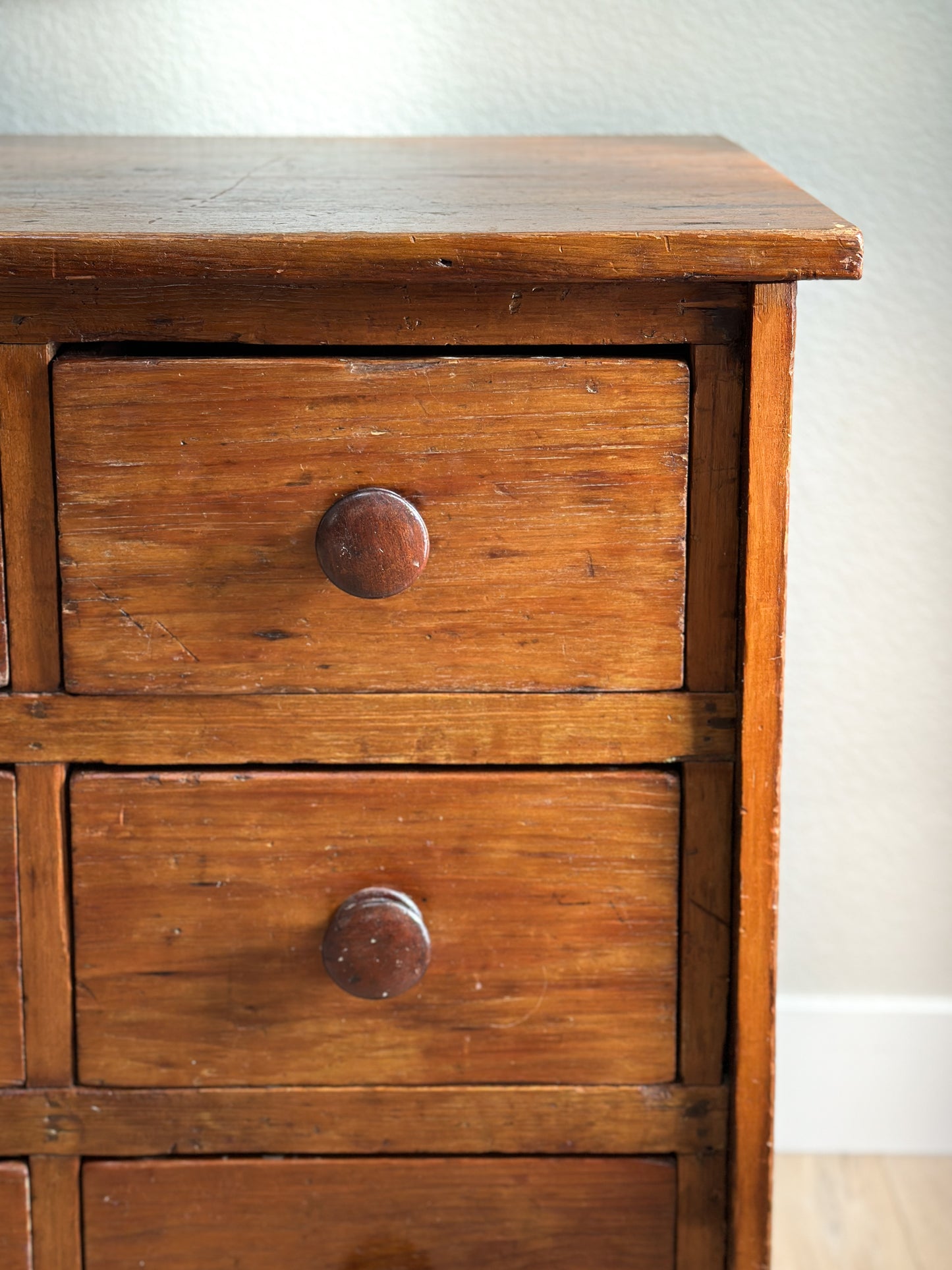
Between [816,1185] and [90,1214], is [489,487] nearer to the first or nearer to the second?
[90,1214]

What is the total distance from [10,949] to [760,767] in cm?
38

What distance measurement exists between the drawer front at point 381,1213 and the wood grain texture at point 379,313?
1.35 feet

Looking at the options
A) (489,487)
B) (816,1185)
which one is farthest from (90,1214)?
(816,1185)

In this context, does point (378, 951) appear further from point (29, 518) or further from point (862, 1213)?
point (862, 1213)

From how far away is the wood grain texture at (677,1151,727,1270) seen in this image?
2.16 feet

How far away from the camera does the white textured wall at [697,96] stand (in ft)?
3.42

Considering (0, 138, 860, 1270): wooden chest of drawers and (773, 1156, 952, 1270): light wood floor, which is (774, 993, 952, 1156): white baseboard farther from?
(0, 138, 860, 1270): wooden chest of drawers

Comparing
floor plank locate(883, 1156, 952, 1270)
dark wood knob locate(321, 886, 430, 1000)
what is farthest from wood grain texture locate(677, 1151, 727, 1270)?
floor plank locate(883, 1156, 952, 1270)

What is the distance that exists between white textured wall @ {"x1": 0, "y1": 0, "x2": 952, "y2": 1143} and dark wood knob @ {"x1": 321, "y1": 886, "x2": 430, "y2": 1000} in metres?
0.65

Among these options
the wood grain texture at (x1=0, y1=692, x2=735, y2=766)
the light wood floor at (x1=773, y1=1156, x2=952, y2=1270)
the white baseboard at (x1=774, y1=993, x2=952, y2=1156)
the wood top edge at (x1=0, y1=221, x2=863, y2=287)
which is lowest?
the light wood floor at (x1=773, y1=1156, x2=952, y2=1270)

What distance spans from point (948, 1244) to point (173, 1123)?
2.50ft

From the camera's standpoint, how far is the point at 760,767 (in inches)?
23.9

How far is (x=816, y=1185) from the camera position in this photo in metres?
1.18

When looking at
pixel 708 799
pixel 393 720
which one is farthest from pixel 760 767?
pixel 393 720
